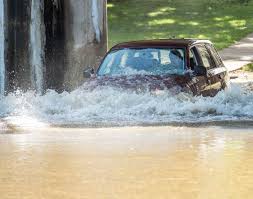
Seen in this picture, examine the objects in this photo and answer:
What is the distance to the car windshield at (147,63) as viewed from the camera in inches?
508

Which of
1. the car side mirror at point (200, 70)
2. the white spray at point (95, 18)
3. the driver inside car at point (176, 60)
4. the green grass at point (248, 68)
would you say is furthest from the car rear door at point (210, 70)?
the green grass at point (248, 68)

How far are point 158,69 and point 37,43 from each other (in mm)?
3840

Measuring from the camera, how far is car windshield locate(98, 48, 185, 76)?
42.4ft

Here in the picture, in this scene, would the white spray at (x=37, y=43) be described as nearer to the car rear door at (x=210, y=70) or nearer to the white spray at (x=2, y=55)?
the white spray at (x=2, y=55)

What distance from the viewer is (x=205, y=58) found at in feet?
45.9

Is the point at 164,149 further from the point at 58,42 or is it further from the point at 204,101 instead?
the point at 58,42

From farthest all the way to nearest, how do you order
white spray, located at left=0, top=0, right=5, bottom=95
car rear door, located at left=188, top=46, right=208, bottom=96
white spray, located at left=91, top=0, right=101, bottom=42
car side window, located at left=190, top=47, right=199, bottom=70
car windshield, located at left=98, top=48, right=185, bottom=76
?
1. white spray, located at left=91, top=0, right=101, bottom=42
2. white spray, located at left=0, top=0, right=5, bottom=95
3. car side window, located at left=190, top=47, right=199, bottom=70
4. car windshield, located at left=98, top=48, right=185, bottom=76
5. car rear door, located at left=188, top=46, right=208, bottom=96

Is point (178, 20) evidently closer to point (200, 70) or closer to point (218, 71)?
point (218, 71)

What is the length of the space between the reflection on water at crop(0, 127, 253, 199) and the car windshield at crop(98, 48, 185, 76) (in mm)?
1768

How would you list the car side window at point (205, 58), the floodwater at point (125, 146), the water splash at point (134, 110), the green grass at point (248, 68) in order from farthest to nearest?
the green grass at point (248, 68), the car side window at point (205, 58), the water splash at point (134, 110), the floodwater at point (125, 146)

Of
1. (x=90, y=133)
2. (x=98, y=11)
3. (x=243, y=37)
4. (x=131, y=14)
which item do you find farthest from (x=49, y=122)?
(x=131, y=14)

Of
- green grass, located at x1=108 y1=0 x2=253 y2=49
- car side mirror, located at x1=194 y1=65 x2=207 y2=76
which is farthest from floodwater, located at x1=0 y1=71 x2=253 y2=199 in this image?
green grass, located at x1=108 y1=0 x2=253 y2=49

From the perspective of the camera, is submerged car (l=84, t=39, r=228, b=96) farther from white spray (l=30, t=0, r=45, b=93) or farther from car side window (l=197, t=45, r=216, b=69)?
white spray (l=30, t=0, r=45, b=93)

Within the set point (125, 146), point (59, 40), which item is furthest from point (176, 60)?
point (59, 40)
